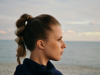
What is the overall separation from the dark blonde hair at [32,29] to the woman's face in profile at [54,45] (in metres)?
0.05

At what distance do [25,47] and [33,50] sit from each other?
23 centimetres

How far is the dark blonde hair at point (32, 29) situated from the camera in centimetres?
191

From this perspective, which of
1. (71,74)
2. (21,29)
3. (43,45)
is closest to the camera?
(43,45)

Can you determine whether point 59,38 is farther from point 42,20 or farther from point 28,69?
point 28,69

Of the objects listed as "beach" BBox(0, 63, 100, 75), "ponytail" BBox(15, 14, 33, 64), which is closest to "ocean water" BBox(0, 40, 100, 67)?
"beach" BBox(0, 63, 100, 75)

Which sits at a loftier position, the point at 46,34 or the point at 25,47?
the point at 46,34

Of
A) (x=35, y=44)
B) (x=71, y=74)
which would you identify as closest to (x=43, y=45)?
(x=35, y=44)

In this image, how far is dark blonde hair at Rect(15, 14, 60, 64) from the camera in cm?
191

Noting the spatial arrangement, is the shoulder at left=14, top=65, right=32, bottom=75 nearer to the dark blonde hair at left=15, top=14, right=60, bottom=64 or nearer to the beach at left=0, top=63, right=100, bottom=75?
the dark blonde hair at left=15, top=14, right=60, bottom=64

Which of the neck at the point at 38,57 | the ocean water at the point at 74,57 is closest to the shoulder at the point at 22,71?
the neck at the point at 38,57

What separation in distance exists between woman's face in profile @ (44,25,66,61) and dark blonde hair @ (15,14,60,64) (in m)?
0.05

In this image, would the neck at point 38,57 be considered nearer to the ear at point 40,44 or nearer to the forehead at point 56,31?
the ear at point 40,44

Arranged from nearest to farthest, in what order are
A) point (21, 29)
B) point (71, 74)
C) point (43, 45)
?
point (43, 45)
point (21, 29)
point (71, 74)

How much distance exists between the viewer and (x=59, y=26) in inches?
77.6
